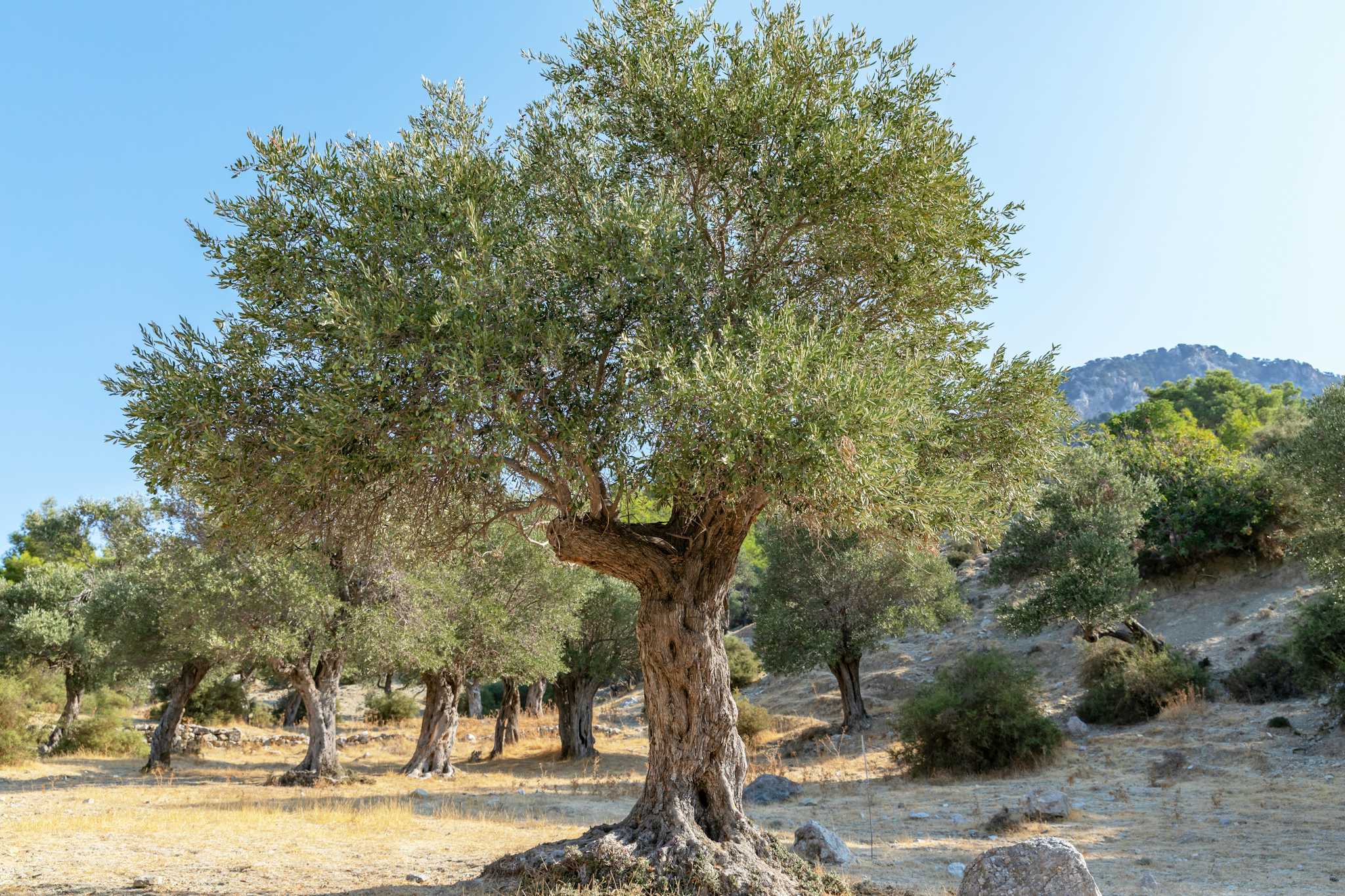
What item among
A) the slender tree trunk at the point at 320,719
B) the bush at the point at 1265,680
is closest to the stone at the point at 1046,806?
the bush at the point at 1265,680

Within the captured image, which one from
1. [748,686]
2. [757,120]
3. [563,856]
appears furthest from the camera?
[748,686]

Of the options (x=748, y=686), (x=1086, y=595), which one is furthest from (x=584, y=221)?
(x=748, y=686)

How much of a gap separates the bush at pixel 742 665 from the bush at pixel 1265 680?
75.1 ft

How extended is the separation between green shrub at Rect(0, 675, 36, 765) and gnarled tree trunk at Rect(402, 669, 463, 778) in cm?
1338

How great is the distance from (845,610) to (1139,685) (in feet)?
32.9

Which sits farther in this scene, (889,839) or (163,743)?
(163,743)

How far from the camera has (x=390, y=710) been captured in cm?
4991

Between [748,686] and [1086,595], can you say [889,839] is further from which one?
[748,686]

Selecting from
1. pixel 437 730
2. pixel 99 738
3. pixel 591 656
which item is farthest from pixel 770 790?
pixel 99 738

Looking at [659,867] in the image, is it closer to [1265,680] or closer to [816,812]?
[816,812]

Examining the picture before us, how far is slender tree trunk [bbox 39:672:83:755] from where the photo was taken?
33156 mm

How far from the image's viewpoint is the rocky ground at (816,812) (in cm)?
1154

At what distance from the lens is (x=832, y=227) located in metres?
10.3

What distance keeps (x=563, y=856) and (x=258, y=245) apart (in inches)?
302
